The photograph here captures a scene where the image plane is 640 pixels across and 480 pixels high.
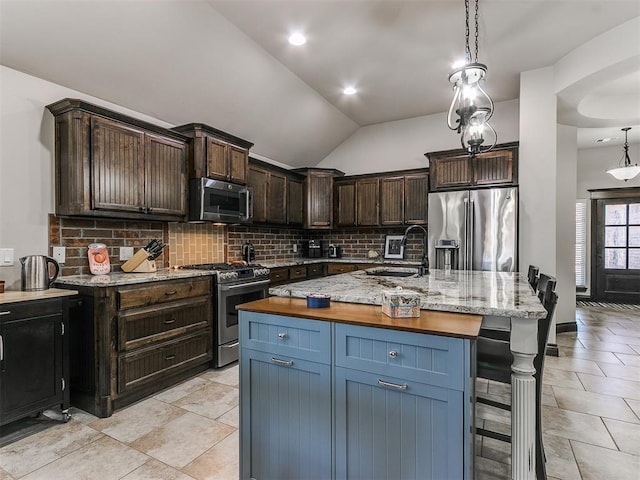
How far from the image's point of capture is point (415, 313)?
4.74 feet

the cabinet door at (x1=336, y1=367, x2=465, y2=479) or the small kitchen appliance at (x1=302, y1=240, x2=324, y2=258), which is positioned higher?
the small kitchen appliance at (x1=302, y1=240, x2=324, y2=258)

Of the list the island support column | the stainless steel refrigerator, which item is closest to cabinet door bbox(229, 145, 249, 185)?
the stainless steel refrigerator

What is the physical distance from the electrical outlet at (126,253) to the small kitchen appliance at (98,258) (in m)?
0.25

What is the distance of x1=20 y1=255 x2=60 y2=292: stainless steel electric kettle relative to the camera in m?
2.38

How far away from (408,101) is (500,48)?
4.54 ft

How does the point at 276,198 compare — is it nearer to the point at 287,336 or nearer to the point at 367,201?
the point at 367,201

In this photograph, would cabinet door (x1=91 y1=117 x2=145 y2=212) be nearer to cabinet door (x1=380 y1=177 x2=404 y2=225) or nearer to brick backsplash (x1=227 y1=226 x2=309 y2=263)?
brick backsplash (x1=227 y1=226 x2=309 y2=263)

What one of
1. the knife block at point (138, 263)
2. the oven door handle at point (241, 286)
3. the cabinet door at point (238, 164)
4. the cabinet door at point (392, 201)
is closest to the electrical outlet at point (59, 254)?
the knife block at point (138, 263)

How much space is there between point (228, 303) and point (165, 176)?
4.43ft

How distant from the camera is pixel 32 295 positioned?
2203mm

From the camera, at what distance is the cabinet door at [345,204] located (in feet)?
17.7

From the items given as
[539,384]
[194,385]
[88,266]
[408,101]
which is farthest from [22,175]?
[408,101]

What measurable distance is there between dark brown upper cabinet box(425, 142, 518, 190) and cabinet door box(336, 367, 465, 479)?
361 centimetres

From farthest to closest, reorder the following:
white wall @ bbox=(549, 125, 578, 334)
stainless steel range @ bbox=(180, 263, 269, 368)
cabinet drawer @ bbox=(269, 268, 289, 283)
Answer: white wall @ bbox=(549, 125, 578, 334) → cabinet drawer @ bbox=(269, 268, 289, 283) → stainless steel range @ bbox=(180, 263, 269, 368)
